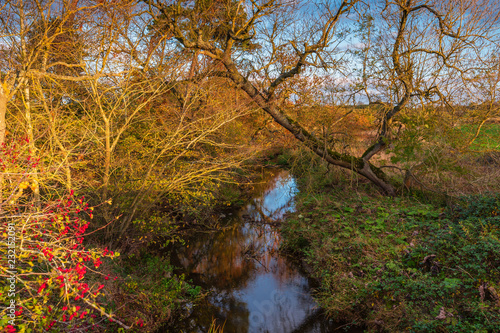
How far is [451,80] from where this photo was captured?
8266 millimetres

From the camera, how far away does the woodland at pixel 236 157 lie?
4668 millimetres

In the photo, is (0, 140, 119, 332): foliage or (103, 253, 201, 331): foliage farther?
(103, 253, 201, 331): foliage

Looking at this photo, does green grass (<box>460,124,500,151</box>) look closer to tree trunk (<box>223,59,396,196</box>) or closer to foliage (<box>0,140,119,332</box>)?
tree trunk (<box>223,59,396,196</box>)

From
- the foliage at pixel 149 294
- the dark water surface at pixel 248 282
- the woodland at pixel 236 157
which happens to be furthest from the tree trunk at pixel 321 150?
the foliage at pixel 149 294

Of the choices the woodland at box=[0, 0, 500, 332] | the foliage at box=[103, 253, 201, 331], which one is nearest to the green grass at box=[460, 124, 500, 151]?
the woodland at box=[0, 0, 500, 332]

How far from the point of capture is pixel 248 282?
7.30 m

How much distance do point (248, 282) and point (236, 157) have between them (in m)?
3.12

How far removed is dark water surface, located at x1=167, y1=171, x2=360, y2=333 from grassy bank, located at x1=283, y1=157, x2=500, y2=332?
0.52 m

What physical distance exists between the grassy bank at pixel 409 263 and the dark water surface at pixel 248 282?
A: 52cm

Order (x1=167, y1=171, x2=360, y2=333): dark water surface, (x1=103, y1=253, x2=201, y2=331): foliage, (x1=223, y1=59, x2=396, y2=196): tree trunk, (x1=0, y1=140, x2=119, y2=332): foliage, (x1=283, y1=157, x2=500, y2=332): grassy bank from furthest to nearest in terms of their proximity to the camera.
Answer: (x1=223, y1=59, x2=396, y2=196): tree trunk → (x1=167, y1=171, x2=360, y2=333): dark water surface → (x1=103, y1=253, x2=201, y2=331): foliage → (x1=283, y1=157, x2=500, y2=332): grassy bank → (x1=0, y1=140, x2=119, y2=332): foliage

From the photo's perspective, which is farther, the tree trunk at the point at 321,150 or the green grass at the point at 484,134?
the tree trunk at the point at 321,150

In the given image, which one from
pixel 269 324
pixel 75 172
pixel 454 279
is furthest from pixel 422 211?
pixel 75 172

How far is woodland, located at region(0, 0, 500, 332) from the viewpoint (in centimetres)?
467

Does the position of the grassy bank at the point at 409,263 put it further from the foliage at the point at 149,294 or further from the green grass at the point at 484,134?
the foliage at the point at 149,294
